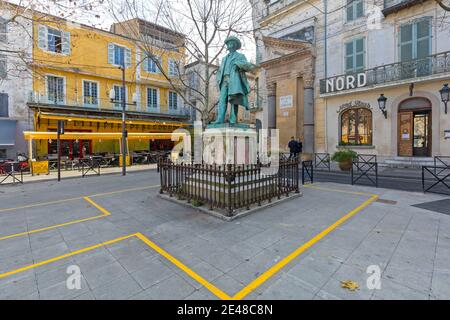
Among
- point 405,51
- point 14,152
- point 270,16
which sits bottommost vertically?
point 14,152

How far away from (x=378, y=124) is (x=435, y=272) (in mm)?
13132

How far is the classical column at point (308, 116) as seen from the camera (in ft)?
53.9

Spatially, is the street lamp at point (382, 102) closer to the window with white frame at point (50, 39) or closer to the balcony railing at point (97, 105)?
the balcony railing at point (97, 105)

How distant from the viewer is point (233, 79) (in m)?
6.81

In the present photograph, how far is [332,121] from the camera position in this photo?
51.6 ft

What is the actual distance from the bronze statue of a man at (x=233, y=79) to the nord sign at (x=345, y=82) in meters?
10.3

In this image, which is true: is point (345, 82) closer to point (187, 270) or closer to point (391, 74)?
point (391, 74)

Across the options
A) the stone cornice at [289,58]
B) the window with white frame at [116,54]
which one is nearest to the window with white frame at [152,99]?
the window with white frame at [116,54]

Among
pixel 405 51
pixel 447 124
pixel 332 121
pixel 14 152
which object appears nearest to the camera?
→ pixel 447 124

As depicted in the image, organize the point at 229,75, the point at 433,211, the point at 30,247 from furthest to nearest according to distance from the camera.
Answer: the point at 229,75
the point at 433,211
the point at 30,247

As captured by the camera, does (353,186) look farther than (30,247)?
Yes

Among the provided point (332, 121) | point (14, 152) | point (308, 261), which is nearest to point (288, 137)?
point (332, 121)

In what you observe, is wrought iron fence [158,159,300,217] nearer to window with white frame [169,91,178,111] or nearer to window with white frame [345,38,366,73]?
window with white frame [345,38,366,73]
